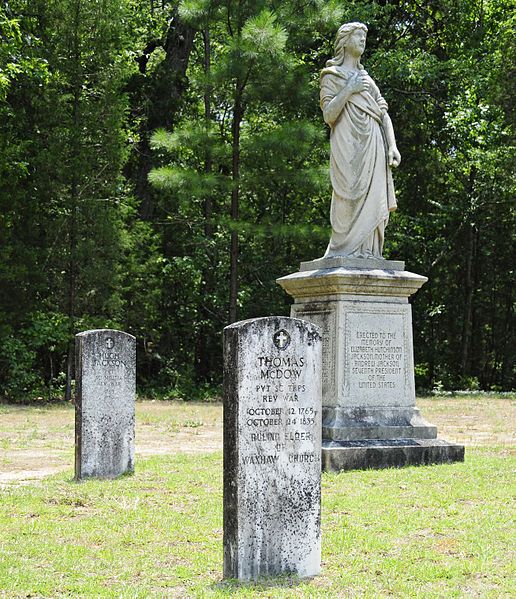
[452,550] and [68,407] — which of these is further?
[68,407]

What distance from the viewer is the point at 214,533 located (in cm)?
702

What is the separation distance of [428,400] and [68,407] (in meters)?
7.73

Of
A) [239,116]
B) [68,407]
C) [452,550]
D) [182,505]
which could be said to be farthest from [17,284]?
[452,550]

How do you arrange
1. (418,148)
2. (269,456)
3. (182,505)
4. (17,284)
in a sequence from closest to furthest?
(269,456) < (182,505) < (17,284) < (418,148)

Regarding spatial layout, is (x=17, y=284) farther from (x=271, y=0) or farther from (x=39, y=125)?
(x=271, y=0)

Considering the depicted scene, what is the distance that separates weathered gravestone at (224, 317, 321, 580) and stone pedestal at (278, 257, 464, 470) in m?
4.04

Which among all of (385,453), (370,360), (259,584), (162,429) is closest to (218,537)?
(259,584)

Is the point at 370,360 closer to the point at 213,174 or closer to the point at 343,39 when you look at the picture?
the point at 343,39

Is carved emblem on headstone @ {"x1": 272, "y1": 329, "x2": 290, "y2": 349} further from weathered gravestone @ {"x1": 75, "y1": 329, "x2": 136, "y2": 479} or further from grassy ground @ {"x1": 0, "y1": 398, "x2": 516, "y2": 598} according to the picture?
weathered gravestone @ {"x1": 75, "y1": 329, "x2": 136, "y2": 479}

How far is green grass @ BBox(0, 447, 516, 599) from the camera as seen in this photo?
562 centimetres

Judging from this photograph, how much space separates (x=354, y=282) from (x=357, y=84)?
2.32 m

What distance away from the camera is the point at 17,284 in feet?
67.6

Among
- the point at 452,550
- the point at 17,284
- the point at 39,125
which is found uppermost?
the point at 39,125

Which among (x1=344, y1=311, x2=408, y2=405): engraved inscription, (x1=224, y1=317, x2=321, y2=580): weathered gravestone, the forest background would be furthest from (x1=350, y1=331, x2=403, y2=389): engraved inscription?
the forest background
